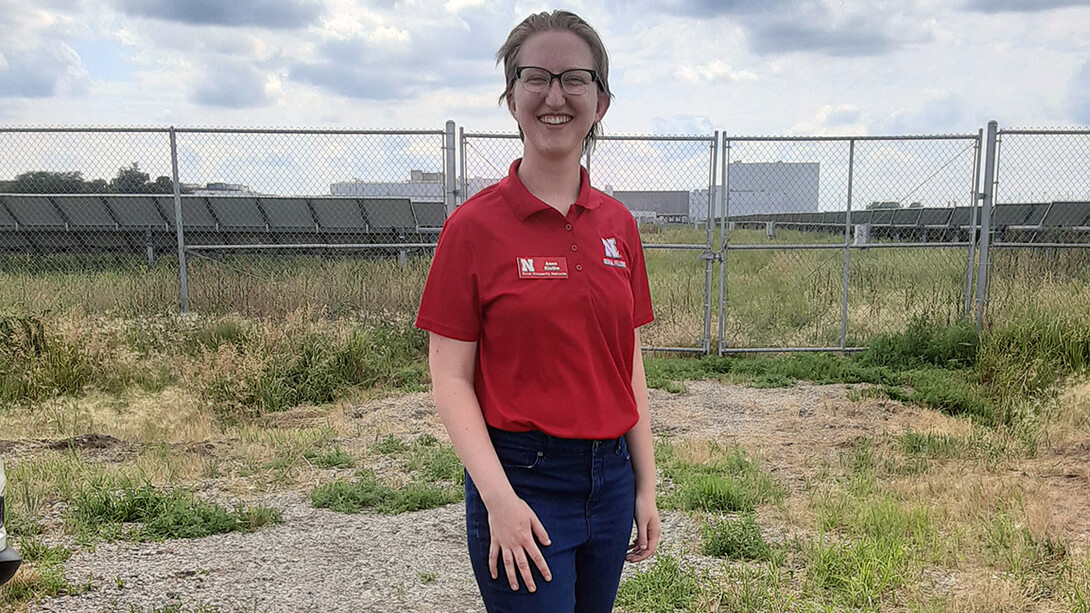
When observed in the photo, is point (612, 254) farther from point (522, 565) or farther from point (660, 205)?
point (660, 205)

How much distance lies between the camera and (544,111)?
A: 1857 mm

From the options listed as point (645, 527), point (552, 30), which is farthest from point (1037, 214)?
point (552, 30)

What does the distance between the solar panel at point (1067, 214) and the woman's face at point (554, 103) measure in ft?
53.4

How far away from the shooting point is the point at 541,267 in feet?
6.01

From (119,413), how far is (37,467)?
1.82m

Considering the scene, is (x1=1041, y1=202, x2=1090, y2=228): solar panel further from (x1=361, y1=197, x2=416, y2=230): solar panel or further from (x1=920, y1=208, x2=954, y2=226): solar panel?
(x1=361, y1=197, x2=416, y2=230): solar panel

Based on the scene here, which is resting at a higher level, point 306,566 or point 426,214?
point 426,214

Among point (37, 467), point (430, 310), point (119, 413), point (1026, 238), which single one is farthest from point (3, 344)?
point (1026, 238)

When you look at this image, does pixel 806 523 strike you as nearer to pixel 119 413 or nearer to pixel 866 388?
pixel 866 388

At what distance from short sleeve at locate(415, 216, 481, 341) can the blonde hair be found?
0.35 meters

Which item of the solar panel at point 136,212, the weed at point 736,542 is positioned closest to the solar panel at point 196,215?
the solar panel at point 136,212

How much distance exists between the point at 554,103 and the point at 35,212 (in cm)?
1403

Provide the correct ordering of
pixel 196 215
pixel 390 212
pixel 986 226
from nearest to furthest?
1. pixel 986 226
2. pixel 390 212
3. pixel 196 215

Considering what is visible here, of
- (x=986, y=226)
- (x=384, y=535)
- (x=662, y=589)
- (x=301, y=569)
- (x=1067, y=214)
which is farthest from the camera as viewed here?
(x=1067, y=214)
